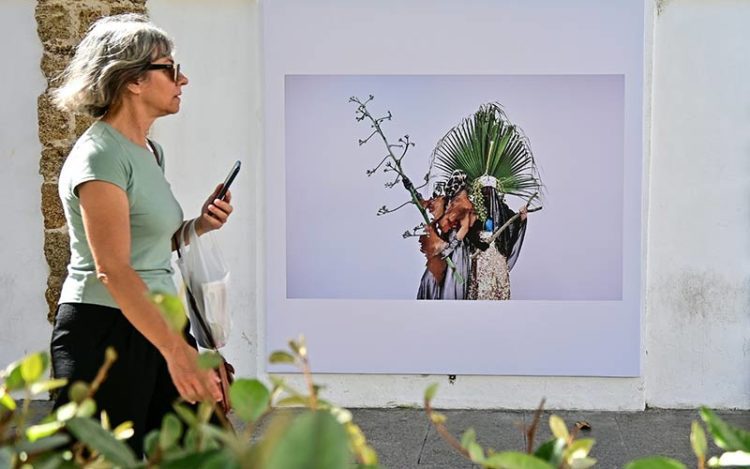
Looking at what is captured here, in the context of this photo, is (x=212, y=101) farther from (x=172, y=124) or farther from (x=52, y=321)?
(x=52, y=321)

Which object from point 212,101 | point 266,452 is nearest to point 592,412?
point 212,101

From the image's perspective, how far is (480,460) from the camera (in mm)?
1145

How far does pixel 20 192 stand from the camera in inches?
245

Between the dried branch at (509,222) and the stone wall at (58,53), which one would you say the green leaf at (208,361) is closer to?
the dried branch at (509,222)

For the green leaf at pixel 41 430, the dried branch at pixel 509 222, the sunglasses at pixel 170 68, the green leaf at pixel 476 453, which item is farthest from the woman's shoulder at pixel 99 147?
the dried branch at pixel 509 222

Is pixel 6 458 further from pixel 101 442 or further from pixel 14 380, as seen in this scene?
pixel 14 380

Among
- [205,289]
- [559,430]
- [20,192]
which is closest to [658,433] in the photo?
[205,289]

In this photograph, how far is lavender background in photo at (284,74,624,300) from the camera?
598 centimetres

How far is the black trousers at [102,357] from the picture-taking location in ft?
9.30

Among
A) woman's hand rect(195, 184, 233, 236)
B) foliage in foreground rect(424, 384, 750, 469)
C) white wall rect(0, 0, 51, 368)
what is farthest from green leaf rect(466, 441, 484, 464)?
white wall rect(0, 0, 51, 368)

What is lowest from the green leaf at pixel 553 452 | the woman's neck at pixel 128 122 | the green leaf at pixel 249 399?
the green leaf at pixel 553 452

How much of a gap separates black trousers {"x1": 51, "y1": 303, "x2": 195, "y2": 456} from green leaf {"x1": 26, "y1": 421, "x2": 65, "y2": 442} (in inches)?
66.9

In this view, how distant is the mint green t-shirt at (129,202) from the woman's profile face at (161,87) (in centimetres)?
15

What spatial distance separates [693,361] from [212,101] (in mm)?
3267
